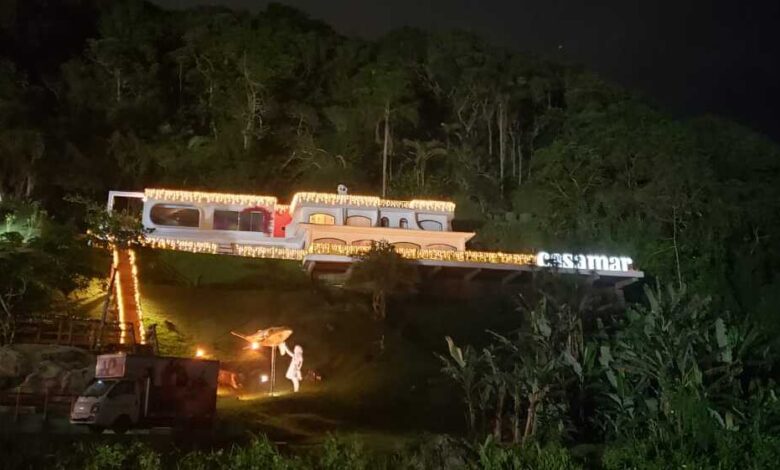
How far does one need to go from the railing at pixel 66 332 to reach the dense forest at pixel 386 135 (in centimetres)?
1823

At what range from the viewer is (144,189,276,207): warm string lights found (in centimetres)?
4353

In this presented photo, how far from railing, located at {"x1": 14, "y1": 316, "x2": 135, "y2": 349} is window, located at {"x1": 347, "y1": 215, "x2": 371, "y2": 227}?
61.4 ft

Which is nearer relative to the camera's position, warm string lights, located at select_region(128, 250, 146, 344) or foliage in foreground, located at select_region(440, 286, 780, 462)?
foliage in foreground, located at select_region(440, 286, 780, 462)

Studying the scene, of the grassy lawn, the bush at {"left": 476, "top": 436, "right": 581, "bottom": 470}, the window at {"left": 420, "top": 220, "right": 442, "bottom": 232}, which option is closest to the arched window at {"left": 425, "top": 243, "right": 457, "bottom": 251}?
the window at {"left": 420, "top": 220, "right": 442, "bottom": 232}

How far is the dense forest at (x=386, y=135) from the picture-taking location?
145 ft

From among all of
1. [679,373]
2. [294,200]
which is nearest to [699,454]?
[679,373]

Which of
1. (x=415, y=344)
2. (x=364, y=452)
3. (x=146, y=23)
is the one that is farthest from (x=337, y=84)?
(x=364, y=452)

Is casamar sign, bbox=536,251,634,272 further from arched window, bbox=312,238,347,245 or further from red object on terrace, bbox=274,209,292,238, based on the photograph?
red object on terrace, bbox=274,209,292,238

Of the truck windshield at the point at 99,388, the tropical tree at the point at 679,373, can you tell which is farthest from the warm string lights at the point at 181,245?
the tropical tree at the point at 679,373

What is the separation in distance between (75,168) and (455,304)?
23.5 metres

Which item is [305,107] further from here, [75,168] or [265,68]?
[75,168]

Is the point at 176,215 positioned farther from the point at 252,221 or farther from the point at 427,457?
the point at 427,457

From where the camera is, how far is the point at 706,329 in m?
18.0

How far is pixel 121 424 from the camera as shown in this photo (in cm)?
1795
